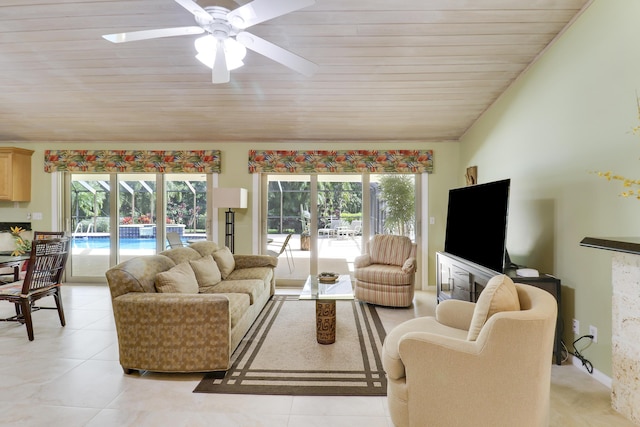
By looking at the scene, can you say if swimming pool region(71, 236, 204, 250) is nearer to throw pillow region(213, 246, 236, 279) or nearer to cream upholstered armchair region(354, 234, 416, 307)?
throw pillow region(213, 246, 236, 279)

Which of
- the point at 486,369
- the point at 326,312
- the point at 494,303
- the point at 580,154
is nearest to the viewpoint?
the point at 486,369

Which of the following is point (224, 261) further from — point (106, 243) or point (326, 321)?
point (106, 243)

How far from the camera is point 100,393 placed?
2260 mm

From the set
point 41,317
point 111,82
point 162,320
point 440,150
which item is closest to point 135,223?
point 41,317

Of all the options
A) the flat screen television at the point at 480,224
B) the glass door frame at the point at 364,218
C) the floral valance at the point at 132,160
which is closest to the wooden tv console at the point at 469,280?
the flat screen television at the point at 480,224

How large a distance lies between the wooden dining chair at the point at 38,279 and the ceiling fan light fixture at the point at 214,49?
242 centimetres

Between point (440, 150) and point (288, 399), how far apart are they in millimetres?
4309

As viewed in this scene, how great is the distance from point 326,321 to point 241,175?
10.3 ft

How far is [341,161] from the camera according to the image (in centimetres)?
520

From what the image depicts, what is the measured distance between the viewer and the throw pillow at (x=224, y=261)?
397 cm

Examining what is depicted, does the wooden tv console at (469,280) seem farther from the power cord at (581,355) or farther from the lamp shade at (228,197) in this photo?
the lamp shade at (228,197)

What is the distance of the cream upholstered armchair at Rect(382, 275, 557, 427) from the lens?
61.6 inches

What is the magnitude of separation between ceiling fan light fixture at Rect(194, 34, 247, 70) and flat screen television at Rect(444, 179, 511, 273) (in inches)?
95.2

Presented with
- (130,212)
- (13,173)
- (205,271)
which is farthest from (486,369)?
(13,173)
